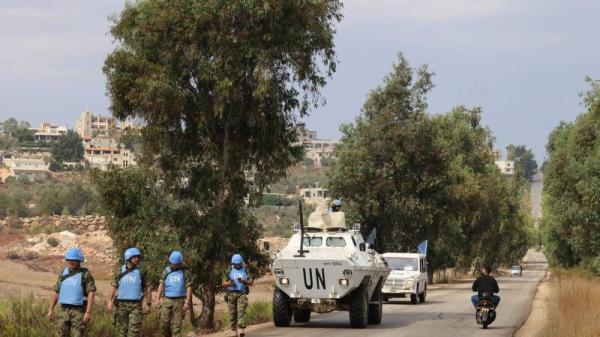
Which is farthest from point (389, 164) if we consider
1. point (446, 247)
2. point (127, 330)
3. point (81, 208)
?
point (81, 208)

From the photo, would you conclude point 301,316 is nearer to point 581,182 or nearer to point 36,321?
point 36,321

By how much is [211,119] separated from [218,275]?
12.9 ft

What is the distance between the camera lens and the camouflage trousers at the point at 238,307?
23.1 meters

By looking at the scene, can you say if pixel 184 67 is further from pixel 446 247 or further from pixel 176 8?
pixel 446 247

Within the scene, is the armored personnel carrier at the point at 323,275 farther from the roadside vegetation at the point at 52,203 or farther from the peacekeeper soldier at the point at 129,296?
the roadside vegetation at the point at 52,203

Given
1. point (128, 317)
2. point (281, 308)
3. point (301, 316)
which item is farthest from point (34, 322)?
point (301, 316)

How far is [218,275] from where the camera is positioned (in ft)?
88.1

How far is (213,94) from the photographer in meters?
27.5

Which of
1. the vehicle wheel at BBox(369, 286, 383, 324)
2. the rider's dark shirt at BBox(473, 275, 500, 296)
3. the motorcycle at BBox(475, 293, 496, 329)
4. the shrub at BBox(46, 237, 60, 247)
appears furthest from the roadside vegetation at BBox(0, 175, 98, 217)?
the motorcycle at BBox(475, 293, 496, 329)

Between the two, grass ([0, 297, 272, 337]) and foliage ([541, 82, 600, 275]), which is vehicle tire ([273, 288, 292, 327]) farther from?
foliage ([541, 82, 600, 275])

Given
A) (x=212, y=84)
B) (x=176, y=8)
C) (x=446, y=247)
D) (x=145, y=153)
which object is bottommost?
(x=446, y=247)

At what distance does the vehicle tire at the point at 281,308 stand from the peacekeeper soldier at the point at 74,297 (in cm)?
1127

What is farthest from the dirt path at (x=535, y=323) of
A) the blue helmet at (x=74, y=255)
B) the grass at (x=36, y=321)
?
the blue helmet at (x=74, y=255)

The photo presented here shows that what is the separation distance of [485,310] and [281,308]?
16.6 ft
